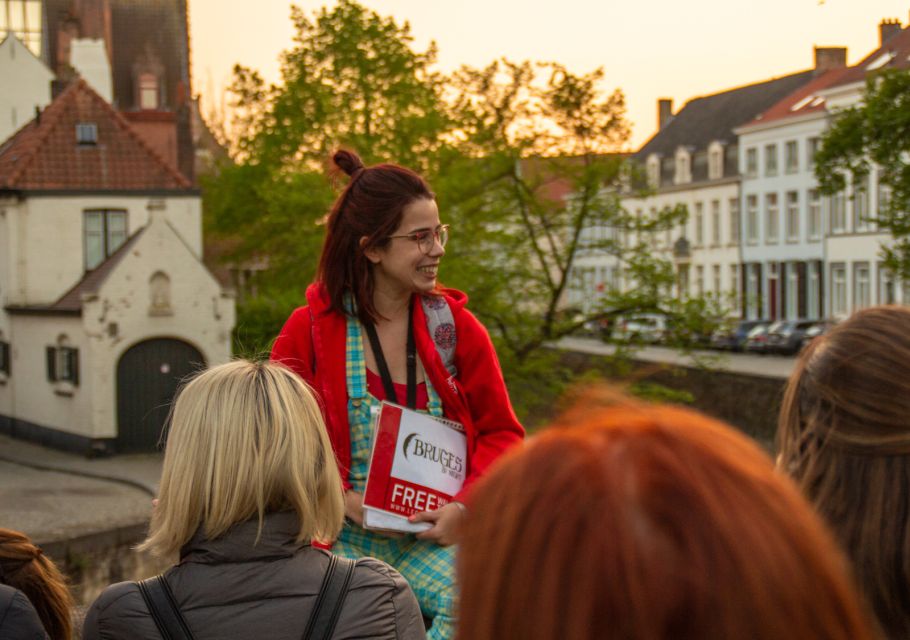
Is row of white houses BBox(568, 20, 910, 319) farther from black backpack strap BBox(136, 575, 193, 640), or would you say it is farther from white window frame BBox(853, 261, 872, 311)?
black backpack strap BBox(136, 575, 193, 640)

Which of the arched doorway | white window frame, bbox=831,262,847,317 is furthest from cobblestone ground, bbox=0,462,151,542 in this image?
white window frame, bbox=831,262,847,317

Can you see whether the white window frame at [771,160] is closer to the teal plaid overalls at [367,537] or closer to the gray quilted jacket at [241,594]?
the teal plaid overalls at [367,537]

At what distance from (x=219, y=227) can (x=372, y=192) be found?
33837mm

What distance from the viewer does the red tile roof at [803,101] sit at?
5625cm

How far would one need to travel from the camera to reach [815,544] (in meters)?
1.09

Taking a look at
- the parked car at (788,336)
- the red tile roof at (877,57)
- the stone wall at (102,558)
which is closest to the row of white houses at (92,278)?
the stone wall at (102,558)

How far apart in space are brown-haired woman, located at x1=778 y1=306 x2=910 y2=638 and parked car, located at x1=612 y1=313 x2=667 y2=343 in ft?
70.3

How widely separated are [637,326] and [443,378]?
2071 cm

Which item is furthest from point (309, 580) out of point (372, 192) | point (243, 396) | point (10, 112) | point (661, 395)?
point (10, 112)

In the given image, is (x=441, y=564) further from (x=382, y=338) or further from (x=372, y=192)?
(x=372, y=192)

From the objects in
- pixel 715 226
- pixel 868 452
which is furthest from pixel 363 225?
pixel 715 226

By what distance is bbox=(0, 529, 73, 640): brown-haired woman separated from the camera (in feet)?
10.4

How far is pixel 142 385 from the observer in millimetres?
30500

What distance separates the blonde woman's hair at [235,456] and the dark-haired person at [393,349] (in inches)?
33.6
